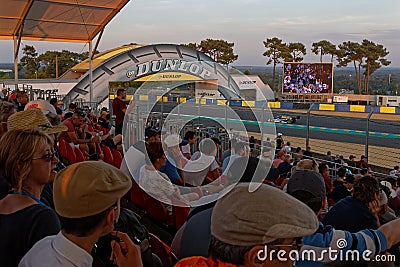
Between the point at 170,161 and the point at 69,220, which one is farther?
the point at 170,161

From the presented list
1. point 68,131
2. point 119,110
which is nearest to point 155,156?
point 68,131

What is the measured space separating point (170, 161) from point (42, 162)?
7.14 ft

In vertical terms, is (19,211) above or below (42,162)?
below

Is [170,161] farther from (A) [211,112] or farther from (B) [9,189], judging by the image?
(A) [211,112]

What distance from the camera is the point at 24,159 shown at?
6.88 ft

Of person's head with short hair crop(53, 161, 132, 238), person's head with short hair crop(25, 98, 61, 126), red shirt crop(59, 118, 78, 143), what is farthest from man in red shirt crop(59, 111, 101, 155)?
person's head with short hair crop(53, 161, 132, 238)

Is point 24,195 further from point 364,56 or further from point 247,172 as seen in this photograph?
point 364,56

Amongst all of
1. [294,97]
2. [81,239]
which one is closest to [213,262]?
[81,239]

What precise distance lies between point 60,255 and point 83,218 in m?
0.14

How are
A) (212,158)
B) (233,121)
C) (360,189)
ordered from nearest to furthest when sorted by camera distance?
(360,189) < (212,158) < (233,121)

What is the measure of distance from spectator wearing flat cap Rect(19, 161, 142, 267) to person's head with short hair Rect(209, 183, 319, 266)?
0.42 m

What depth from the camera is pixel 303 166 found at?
14.7ft

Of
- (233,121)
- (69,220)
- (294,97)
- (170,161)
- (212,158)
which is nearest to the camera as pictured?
(69,220)

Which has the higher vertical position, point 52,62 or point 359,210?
point 52,62
